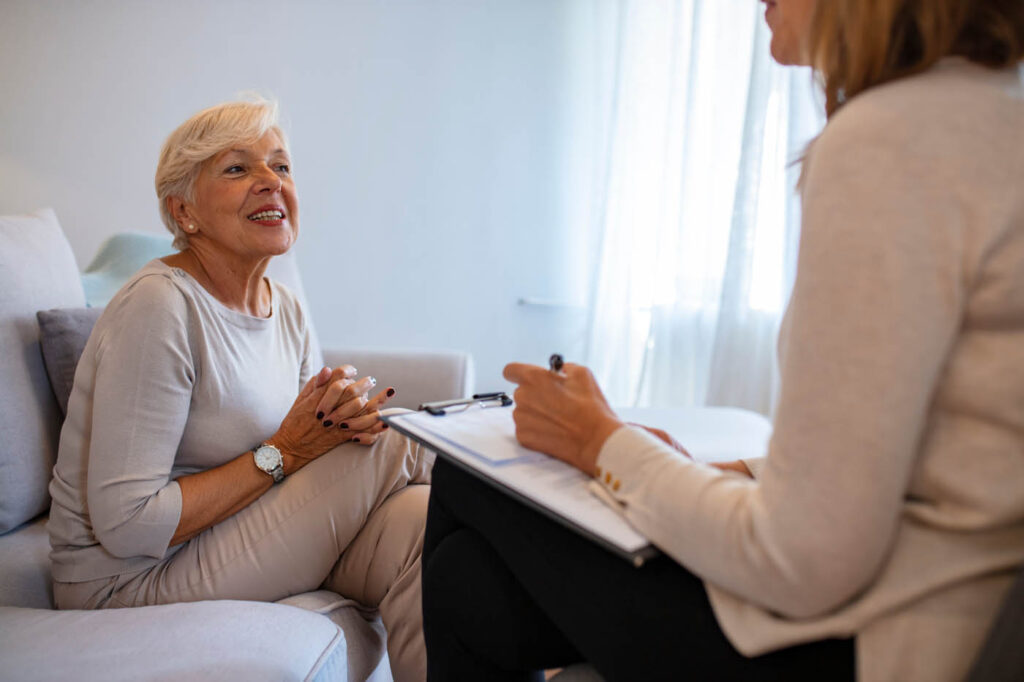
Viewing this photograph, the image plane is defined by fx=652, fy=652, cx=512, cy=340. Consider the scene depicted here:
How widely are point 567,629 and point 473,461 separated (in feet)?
Answer: 0.61

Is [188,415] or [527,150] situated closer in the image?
[188,415]

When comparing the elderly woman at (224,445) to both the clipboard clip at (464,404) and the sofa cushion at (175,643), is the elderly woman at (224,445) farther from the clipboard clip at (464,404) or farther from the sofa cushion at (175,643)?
the clipboard clip at (464,404)

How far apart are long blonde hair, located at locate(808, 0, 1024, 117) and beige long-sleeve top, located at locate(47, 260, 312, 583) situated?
0.91 m

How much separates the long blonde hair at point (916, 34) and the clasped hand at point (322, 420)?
2.74 feet

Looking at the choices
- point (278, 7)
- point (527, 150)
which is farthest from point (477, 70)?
point (278, 7)

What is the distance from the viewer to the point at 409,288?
2.76 m

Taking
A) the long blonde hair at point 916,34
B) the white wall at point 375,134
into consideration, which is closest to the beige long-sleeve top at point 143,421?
the long blonde hair at point 916,34

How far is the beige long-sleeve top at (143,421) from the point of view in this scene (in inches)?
35.6

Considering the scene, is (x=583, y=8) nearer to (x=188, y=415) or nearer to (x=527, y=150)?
(x=527, y=150)

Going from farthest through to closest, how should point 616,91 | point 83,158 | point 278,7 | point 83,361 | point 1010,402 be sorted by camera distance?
1. point 616,91
2. point 278,7
3. point 83,158
4. point 83,361
5. point 1010,402

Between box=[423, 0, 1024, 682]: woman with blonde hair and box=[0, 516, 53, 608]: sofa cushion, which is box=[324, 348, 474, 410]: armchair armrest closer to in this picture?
box=[0, 516, 53, 608]: sofa cushion

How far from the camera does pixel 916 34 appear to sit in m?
0.52

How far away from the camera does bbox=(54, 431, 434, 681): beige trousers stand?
975 millimetres

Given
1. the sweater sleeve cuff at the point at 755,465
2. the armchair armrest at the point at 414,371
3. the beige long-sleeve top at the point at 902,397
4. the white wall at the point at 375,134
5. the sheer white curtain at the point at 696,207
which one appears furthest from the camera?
the sheer white curtain at the point at 696,207
